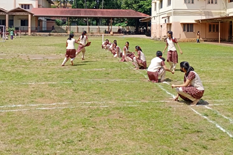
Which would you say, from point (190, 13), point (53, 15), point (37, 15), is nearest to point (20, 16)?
point (37, 15)

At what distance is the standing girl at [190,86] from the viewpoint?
6.52 meters

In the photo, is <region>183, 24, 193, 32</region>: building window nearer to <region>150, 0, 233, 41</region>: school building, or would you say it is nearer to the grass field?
<region>150, 0, 233, 41</region>: school building

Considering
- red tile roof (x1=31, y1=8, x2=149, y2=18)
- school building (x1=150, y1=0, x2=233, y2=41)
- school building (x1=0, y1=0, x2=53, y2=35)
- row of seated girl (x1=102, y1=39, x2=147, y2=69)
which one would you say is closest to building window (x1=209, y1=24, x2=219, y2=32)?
school building (x1=150, y1=0, x2=233, y2=41)

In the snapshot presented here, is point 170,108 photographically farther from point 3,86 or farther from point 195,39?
point 195,39

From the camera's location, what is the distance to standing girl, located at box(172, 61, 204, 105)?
6523 millimetres

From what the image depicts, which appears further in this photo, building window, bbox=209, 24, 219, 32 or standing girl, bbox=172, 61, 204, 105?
building window, bbox=209, 24, 219, 32

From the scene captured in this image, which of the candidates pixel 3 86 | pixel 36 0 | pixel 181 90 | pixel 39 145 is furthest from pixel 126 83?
pixel 36 0

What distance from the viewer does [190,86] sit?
6.70m

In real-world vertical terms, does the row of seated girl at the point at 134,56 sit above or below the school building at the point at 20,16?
below

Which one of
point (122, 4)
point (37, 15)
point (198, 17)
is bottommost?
point (198, 17)

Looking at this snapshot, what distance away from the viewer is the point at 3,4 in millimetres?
53719

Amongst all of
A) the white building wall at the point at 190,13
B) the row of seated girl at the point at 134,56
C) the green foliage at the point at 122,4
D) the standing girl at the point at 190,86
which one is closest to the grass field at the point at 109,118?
the standing girl at the point at 190,86

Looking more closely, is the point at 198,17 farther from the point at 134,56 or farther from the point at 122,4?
the point at 122,4

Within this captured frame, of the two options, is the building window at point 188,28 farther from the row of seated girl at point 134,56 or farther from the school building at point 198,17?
the row of seated girl at point 134,56
